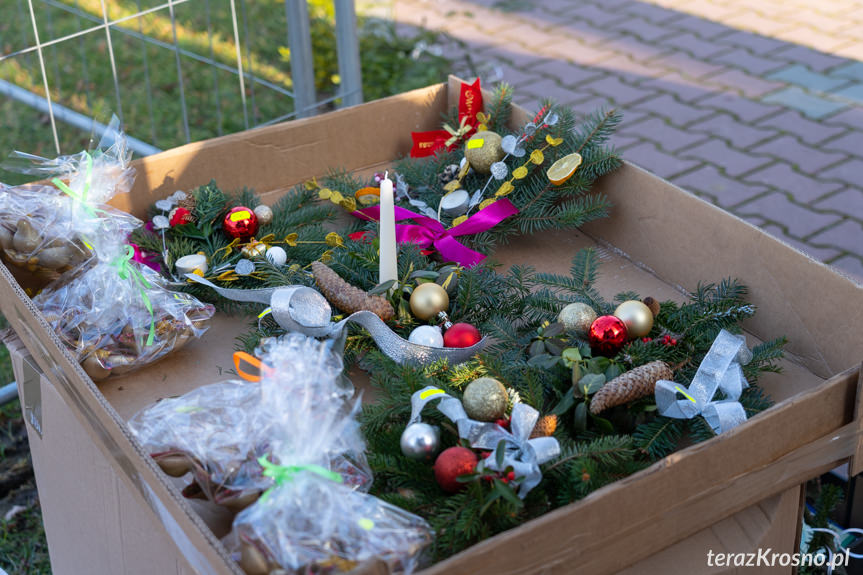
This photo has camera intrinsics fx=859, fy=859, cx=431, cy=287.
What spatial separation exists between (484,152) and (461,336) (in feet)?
1.67

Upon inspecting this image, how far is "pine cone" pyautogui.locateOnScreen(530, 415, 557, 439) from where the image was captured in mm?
1042

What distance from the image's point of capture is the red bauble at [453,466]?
0.95 meters

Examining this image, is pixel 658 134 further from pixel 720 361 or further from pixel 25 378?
pixel 25 378

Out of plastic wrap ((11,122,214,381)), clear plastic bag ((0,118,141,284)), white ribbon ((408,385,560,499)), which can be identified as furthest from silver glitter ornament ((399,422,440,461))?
clear plastic bag ((0,118,141,284))

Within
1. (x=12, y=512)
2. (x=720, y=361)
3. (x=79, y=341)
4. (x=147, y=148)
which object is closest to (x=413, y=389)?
(x=720, y=361)

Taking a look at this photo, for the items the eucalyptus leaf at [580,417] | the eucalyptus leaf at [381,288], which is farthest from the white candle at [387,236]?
the eucalyptus leaf at [580,417]

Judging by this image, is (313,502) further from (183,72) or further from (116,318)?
(183,72)

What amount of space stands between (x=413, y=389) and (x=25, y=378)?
0.68 meters

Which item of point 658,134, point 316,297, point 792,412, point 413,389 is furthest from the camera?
point 658,134

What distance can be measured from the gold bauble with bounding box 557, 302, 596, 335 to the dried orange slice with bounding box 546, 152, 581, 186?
14.3 inches

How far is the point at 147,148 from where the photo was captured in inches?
105

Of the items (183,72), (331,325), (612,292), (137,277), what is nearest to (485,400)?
(331,325)

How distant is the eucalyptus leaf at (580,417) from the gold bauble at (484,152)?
25.3 inches

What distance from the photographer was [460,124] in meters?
1.76
